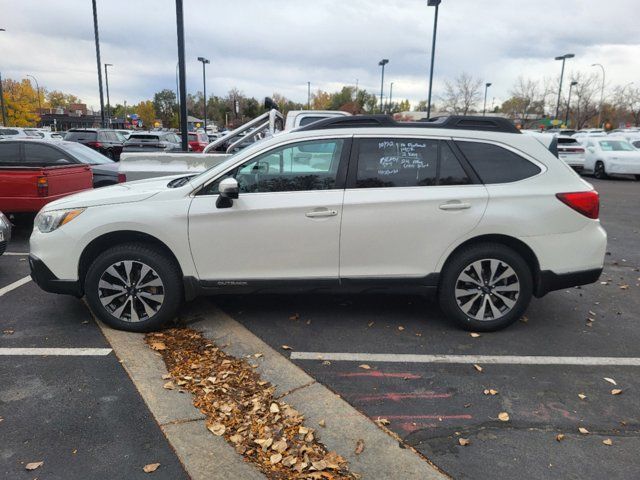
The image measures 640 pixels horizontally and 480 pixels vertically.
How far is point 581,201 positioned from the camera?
14.8ft

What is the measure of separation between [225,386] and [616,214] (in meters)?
11.1

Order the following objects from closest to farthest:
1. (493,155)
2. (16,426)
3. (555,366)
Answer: (16,426) < (555,366) < (493,155)

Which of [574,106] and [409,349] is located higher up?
[574,106]

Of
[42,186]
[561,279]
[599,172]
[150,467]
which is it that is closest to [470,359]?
[561,279]

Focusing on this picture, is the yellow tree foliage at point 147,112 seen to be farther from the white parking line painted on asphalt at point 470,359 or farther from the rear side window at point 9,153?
the white parking line painted on asphalt at point 470,359

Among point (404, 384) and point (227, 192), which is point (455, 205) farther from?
point (227, 192)

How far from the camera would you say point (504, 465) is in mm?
2844

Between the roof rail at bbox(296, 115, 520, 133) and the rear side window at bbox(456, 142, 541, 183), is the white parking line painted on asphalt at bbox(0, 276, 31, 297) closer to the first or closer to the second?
the roof rail at bbox(296, 115, 520, 133)

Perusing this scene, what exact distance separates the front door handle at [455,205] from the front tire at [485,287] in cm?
37

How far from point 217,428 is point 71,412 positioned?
3.22 ft

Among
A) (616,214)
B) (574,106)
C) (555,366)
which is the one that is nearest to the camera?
(555,366)

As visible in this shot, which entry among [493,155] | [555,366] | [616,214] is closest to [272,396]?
[555,366]

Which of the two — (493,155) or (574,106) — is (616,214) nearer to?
(493,155)

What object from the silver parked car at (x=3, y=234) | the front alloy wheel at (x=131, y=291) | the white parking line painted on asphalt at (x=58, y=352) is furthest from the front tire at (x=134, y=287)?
the silver parked car at (x=3, y=234)
